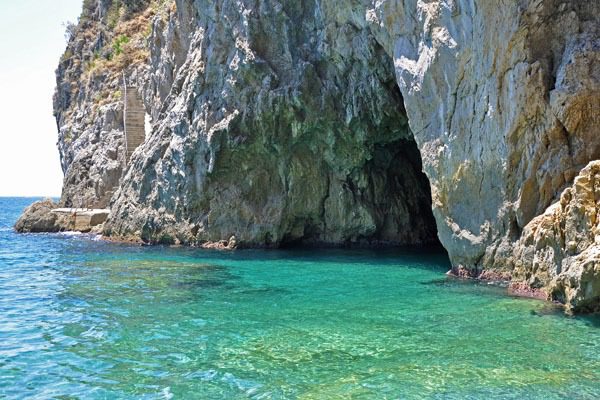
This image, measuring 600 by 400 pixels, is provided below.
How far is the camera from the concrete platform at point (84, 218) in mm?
42031

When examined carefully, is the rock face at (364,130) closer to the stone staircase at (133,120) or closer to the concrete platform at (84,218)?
the stone staircase at (133,120)

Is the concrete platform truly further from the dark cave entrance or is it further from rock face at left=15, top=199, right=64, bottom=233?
the dark cave entrance

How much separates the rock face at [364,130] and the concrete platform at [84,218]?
2.25 meters

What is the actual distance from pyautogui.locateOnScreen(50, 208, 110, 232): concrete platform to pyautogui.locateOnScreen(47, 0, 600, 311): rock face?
2.25 meters

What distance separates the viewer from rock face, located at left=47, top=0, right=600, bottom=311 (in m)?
15.8

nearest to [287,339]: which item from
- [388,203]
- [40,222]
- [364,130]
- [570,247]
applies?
[570,247]

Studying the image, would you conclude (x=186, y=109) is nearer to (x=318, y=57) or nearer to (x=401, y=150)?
(x=318, y=57)

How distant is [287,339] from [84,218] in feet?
112

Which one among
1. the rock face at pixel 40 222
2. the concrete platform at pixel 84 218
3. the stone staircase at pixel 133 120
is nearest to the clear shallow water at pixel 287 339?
the concrete platform at pixel 84 218

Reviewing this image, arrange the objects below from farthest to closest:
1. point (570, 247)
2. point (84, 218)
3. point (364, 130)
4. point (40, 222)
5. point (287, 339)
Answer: point (40, 222)
point (84, 218)
point (364, 130)
point (570, 247)
point (287, 339)

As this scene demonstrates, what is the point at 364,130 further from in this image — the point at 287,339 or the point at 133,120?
the point at 133,120

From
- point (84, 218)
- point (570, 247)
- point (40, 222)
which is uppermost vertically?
point (570, 247)

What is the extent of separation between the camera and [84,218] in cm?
4241

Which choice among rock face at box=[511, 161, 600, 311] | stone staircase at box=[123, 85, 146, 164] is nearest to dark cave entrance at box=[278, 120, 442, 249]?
rock face at box=[511, 161, 600, 311]
